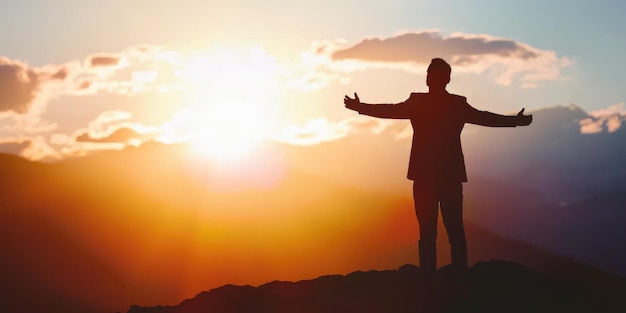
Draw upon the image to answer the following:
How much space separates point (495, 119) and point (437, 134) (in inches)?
47.5

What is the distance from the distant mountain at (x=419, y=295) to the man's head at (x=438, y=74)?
3.20 m

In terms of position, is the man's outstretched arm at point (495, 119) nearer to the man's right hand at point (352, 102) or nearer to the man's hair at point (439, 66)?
the man's hair at point (439, 66)

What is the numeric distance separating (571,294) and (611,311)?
895 millimetres

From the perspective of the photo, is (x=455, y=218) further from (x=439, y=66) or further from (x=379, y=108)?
(x=439, y=66)

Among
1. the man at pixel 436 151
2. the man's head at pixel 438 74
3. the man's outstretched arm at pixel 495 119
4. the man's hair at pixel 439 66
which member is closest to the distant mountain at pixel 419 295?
the man at pixel 436 151

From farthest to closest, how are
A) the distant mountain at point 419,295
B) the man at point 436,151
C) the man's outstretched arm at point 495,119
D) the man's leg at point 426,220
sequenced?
the man's outstretched arm at point 495,119
the man's leg at point 426,220
the man at point 436,151
the distant mountain at point 419,295

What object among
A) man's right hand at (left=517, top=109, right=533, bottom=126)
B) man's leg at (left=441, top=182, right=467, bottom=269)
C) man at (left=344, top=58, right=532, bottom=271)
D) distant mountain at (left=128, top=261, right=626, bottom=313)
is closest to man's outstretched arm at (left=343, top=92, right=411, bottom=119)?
man at (left=344, top=58, right=532, bottom=271)

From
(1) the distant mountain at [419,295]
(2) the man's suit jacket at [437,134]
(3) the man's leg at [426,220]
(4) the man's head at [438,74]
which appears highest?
(4) the man's head at [438,74]

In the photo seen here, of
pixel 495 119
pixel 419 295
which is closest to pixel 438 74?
pixel 495 119

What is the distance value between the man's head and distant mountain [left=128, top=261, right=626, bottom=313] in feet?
10.5

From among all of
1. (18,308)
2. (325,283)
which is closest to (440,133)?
(325,283)

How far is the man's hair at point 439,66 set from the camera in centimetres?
1288

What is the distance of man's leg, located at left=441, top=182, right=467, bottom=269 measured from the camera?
43.3 feet

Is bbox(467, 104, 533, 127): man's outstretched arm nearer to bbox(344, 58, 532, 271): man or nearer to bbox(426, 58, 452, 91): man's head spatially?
bbox(344, 58, 532, 271): man
